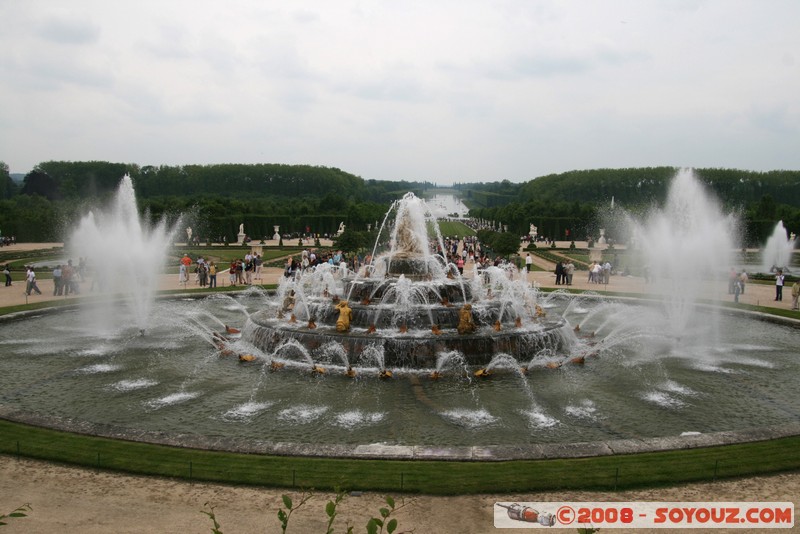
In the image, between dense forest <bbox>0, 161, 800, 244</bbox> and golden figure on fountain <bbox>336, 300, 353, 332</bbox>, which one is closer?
golden figure on fountain <bbox>336, 300, 353, 332</bbox>

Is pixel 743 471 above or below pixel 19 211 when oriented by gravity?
below

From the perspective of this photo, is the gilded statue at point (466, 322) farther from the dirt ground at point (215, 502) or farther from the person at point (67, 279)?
the person at point (67, 279)

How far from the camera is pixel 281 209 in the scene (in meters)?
102

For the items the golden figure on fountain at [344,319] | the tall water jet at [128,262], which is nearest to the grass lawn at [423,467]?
the golden figure on fountain at [344,319]

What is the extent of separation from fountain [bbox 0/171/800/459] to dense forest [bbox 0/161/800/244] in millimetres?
54379

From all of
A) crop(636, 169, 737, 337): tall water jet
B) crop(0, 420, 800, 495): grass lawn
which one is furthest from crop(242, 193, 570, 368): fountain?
crop(0, 420, 800, 495): grass lawn

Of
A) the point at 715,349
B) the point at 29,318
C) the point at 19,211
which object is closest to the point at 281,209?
the point at 19,211

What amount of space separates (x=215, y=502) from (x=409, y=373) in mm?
8279

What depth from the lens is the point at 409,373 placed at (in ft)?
54.9

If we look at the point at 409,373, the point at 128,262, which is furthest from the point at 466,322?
the point at 128,262

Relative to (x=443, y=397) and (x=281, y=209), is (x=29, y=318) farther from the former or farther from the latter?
(x=281, y=209)

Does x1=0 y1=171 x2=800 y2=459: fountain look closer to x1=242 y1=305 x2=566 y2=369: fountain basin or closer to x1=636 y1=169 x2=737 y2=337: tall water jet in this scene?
x1=242 y1=305 x2=566 y2=369: fountain basin

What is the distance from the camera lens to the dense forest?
76812 millimetres

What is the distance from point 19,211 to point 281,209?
3697cm
